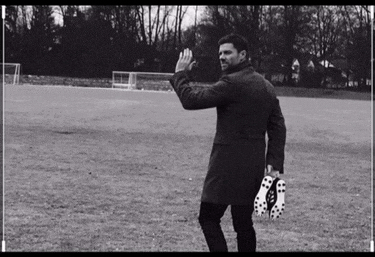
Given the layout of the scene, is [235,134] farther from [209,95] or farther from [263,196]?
[263,196]

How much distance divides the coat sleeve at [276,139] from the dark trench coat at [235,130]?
10 cm

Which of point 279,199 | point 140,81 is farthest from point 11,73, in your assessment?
point 279,199

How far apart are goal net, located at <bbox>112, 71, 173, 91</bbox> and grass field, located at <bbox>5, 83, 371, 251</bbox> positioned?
112 feet

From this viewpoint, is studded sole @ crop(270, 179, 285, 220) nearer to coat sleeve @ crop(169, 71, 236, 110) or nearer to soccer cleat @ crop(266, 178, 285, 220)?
soccer cleat @ crop(266, 178, 285, 220)

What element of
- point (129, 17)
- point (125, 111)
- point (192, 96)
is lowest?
point (125, 111)

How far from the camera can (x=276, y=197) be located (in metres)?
4.37

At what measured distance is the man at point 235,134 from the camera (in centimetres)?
420

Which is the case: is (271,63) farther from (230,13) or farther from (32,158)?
(32,158)

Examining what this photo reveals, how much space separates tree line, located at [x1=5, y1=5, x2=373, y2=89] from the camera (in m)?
50.8

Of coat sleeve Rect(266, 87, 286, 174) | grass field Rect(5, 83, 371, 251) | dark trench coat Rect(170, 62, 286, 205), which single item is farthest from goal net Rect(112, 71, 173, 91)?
dark trench coat Rect(170, 62, 286, 205)

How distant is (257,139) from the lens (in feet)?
14.0

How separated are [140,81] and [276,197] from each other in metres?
49.6
